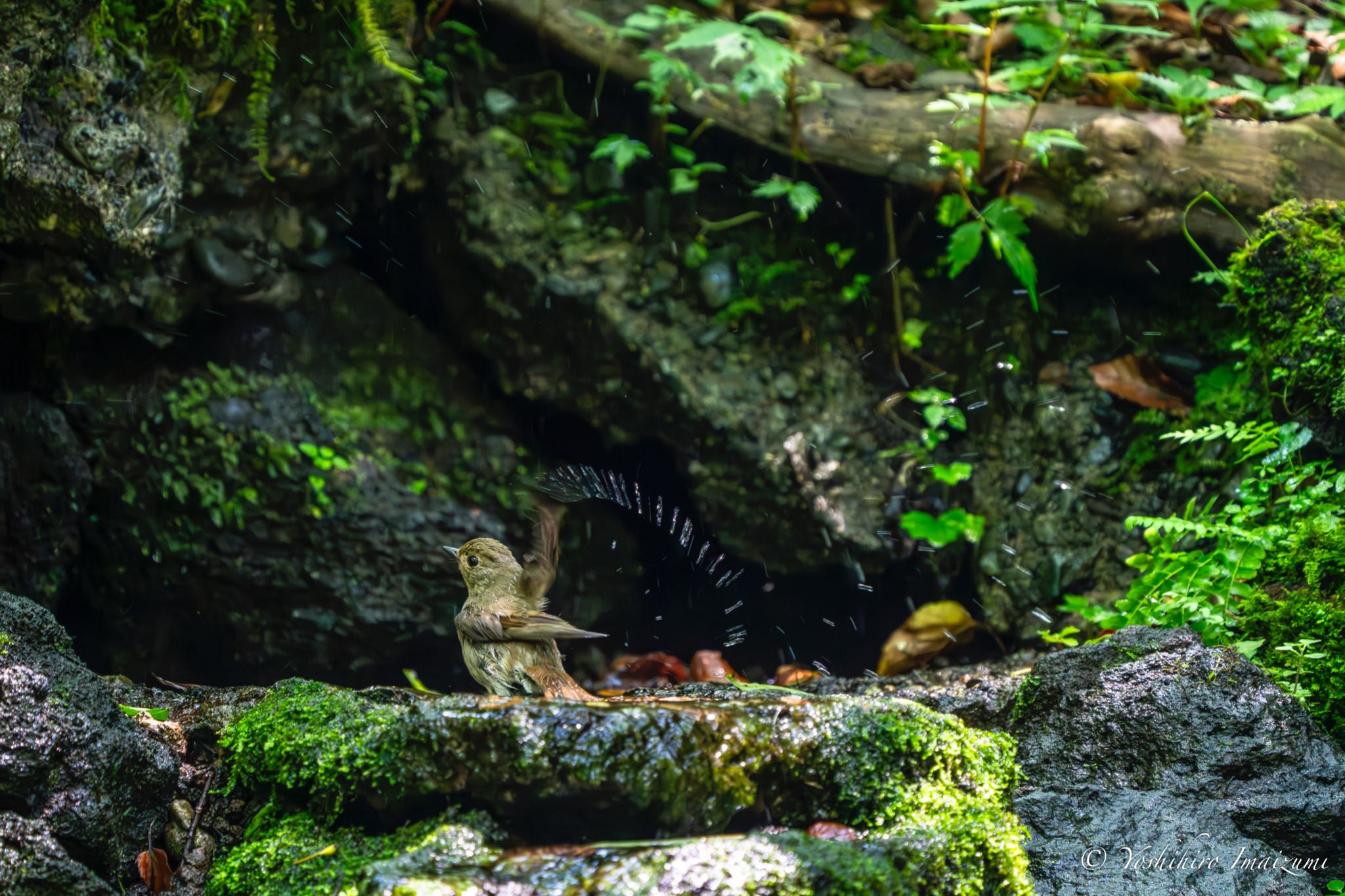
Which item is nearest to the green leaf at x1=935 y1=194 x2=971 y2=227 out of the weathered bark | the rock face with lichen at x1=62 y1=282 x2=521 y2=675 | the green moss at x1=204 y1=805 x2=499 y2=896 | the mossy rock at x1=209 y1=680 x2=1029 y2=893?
the weathered bark

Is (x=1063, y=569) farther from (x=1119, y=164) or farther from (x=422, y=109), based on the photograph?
(x=422, y=109)

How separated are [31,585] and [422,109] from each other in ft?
9.74

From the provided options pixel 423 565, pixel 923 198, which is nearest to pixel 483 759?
pixel 423 565

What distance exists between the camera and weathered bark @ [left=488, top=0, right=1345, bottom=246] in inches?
182

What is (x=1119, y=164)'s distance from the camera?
4695 millimetres

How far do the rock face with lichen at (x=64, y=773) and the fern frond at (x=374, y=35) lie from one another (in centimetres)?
295

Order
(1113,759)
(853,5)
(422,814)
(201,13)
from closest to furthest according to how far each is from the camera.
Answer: (422,814), (1113,759), (201,13), (853,5)

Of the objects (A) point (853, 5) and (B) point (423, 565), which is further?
(A) point (853, 5)

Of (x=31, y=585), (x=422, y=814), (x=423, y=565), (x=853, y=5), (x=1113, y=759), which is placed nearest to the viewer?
(x=422, y=814)

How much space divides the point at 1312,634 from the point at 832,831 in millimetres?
1805

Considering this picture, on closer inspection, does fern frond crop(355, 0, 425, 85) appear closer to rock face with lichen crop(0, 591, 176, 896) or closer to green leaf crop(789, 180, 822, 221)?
green leaf crop(789, 180, 822, 221)

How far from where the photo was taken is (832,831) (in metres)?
2.38

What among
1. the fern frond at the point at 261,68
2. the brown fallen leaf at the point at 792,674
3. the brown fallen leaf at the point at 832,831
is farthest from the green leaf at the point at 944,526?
the fern frond at the point at 261,68

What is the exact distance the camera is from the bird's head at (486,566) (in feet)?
12.1
